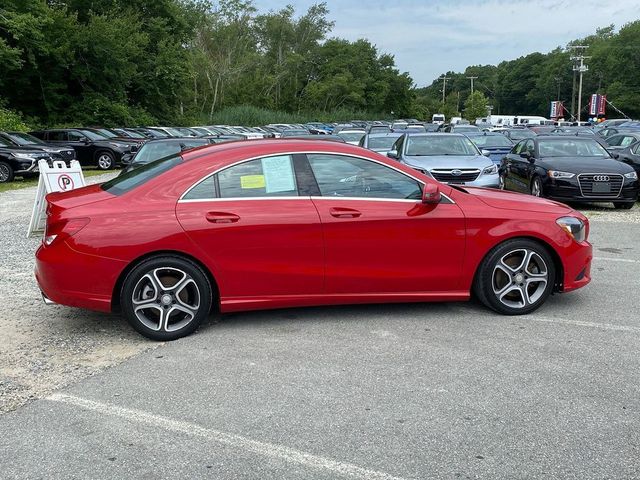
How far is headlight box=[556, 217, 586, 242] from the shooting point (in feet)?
17.9

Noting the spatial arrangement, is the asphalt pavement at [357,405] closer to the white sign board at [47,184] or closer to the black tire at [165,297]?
the black tire at [165,297]

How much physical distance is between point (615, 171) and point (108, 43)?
30.9 metres

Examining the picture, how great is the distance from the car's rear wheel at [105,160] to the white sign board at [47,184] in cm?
1387

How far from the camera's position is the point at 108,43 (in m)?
35.0

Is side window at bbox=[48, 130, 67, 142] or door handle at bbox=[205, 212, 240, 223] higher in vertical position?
side window at bbox=[48, 130, 67, 142]

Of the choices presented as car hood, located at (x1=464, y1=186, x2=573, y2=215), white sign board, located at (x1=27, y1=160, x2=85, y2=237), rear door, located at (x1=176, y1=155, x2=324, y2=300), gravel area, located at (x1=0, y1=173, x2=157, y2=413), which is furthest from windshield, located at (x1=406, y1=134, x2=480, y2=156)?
gravel area, located at (x1=0, y1=173, x2=157, y2=413)

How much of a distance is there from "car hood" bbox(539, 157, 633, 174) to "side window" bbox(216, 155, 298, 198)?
847 centimetres

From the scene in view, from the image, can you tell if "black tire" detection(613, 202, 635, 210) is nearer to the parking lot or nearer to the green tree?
the parking lot

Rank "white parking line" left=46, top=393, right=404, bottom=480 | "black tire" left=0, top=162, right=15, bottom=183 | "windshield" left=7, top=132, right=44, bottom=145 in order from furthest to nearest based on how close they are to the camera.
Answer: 1. "windshield" left=7, top=132, right=44, bottom=145
2. "black tire" left=0, top=162, right=15, bottom=183
3. "white parking line" left=46, top=393, right=404, bottom=480

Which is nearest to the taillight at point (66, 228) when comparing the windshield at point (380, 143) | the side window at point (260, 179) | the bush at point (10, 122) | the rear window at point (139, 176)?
the rear window at point (139, 176)

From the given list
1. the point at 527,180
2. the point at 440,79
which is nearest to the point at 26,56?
the point at 527,180

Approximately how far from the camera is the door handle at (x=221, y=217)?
4.89m

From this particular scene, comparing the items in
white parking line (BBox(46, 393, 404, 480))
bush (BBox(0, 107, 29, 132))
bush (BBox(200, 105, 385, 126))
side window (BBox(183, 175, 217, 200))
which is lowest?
white parking line (BBox(46, 393, 404, 480))

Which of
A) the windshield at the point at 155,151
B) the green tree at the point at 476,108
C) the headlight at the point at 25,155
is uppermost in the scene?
the green tree at the point at 476,108
